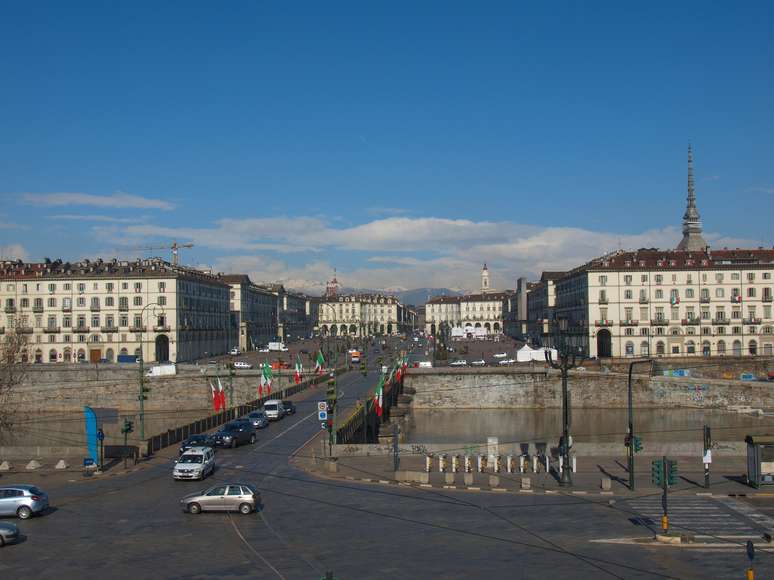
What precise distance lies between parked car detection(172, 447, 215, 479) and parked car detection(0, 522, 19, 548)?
36.7ft

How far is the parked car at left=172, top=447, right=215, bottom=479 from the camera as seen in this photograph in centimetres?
3628

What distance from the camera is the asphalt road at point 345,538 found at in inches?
861

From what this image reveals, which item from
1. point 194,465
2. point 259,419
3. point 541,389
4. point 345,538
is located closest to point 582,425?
point 541,389

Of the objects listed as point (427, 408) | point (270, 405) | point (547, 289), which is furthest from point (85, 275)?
point (547, 289)

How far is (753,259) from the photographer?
365 feet

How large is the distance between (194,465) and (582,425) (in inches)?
1893

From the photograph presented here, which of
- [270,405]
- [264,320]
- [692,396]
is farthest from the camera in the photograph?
[264,320]

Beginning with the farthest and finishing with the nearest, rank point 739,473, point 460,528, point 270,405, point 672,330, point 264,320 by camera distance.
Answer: point 264,320 < point 672,330 < point 270,405 < point 739,473 < point 460,528

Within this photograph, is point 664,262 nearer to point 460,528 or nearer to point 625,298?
point 625,298

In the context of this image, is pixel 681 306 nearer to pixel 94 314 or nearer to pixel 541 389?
pixel 541 389

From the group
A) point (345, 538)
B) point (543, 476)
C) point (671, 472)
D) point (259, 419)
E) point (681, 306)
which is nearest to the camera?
point (345, 538)

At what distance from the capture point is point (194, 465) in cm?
3647

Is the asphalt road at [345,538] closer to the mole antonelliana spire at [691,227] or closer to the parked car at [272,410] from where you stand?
the parked car at [272,410]

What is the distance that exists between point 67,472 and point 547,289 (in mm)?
130372
